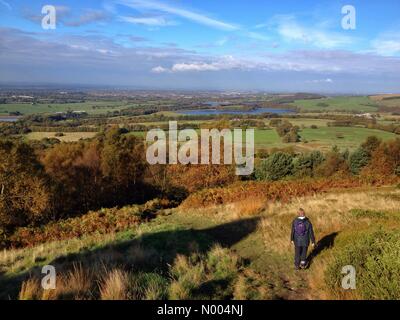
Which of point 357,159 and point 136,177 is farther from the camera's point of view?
point 357,159

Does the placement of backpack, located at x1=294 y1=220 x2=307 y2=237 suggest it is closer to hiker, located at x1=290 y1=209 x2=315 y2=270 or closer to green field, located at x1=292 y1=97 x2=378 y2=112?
hiker, located at x1=290 y1=209 x2=315 y2=270

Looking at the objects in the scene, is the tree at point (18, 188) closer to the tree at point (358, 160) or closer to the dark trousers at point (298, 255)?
the dark trousers at point (298, 255)

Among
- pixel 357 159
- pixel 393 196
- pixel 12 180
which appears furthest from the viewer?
pixel 357 159

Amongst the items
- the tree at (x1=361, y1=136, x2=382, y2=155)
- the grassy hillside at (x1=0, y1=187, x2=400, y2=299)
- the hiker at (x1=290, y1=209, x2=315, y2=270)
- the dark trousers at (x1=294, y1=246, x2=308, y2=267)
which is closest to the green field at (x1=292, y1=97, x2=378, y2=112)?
the tree at (x1=361, y1=136, x2=382, y2=155)

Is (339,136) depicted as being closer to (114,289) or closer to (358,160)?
(358,160)

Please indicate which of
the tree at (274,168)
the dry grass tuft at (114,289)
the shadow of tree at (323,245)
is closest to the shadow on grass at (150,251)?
the dry grass tuft at (114,289)

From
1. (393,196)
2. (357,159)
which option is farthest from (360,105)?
(393,196)
